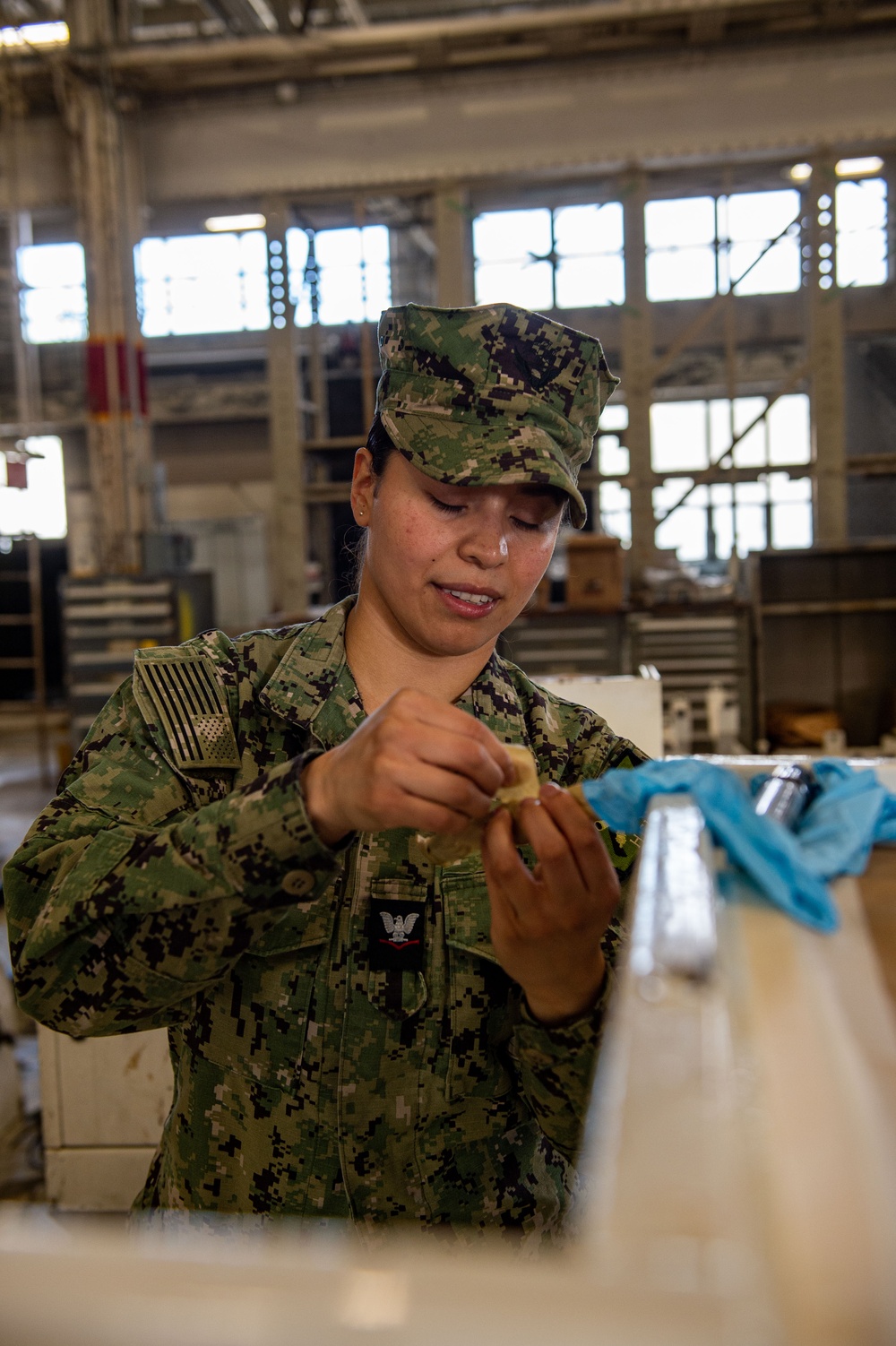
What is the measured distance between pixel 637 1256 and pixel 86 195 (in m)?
6.57

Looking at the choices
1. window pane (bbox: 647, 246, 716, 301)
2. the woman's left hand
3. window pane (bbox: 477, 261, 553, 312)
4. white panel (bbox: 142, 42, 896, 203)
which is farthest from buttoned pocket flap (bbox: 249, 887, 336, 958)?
window pane (bbox: 647, 246, 716, 301)

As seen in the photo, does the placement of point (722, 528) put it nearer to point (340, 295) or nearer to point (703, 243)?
point (703, 243)

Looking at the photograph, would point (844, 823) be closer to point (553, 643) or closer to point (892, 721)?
point (553, 643)

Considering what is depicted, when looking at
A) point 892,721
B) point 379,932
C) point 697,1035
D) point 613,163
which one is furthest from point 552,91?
point 697,1035

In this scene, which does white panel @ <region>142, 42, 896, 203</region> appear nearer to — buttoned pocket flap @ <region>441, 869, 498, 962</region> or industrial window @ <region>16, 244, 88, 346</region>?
buttoned pocket flap @ <region>441, 869, 498, 962</region>

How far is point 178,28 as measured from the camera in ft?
30.9

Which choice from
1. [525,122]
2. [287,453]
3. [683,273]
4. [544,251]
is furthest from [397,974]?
[683,273]

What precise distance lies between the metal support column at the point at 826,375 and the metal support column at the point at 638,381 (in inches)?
36.3

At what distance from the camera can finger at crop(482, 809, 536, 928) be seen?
93 centimetres

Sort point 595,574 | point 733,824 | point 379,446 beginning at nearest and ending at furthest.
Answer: point 733,824 → point 379,446 → point 595,574

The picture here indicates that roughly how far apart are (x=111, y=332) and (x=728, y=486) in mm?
6804

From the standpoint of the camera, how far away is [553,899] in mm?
950

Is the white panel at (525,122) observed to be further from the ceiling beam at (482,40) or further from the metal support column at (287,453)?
the metal support column at (287,453)

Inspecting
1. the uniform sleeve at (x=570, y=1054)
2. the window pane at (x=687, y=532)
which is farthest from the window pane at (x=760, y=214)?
the uniform sleeve at (x=570, y=1054)
